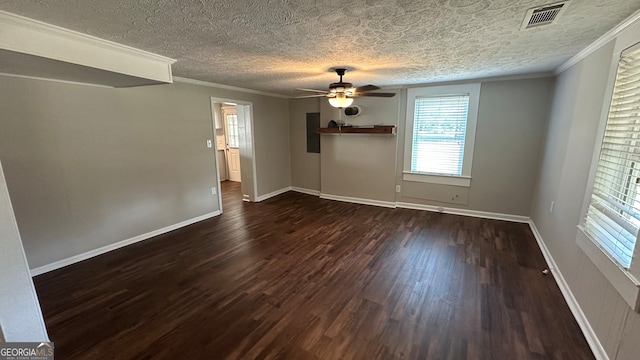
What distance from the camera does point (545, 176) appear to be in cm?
345

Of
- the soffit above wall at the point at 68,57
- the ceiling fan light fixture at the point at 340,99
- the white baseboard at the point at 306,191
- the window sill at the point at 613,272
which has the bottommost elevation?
the white baseboard at the point at 306,191

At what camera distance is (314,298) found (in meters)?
2.38

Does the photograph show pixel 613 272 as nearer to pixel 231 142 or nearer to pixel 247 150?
pixel 247 150

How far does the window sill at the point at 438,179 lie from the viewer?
4461mm

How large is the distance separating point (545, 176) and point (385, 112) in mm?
2605

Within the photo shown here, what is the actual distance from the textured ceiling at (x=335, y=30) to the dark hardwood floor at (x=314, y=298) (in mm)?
2267

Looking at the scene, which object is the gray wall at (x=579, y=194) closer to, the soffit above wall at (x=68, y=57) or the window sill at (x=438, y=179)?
the window sill at (x=438, y=179)

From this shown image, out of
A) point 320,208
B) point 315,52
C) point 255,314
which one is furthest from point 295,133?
point 255,314

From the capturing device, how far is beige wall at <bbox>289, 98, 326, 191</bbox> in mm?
5898

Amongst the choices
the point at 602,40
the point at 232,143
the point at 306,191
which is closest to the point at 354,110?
the point at 306,191

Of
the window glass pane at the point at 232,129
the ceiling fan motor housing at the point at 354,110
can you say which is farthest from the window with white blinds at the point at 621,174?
the window glass pane at the point at 232,129

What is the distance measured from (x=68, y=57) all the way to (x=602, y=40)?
430 cm

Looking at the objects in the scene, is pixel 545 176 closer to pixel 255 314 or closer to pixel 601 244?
pixel 601 244

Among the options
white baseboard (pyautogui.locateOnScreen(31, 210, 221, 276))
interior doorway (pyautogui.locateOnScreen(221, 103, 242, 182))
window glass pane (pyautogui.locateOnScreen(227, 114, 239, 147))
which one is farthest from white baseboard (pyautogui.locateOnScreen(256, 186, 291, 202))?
window glass pane (pyautogui.locateOnScreen(227, 114, 239, 147))
